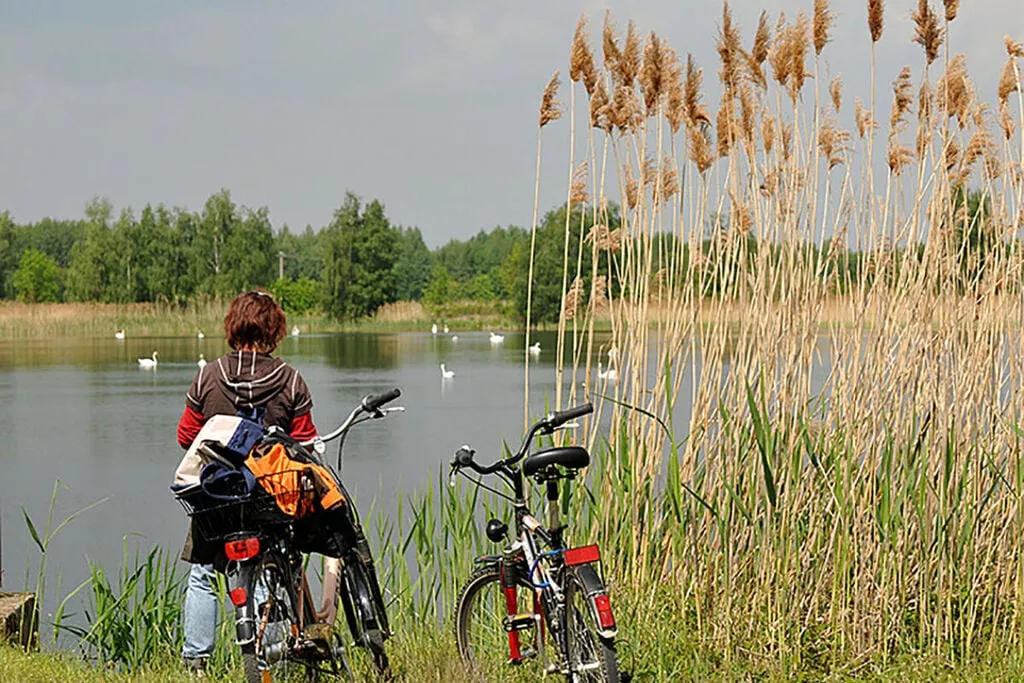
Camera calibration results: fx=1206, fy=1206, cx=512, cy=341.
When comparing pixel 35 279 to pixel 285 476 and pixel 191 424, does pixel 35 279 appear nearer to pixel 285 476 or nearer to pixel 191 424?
pixel 191 424

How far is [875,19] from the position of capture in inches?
167

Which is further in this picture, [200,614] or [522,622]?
[200,614]

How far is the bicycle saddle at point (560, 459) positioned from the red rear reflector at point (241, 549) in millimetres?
750

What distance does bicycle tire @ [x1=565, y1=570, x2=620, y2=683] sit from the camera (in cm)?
308

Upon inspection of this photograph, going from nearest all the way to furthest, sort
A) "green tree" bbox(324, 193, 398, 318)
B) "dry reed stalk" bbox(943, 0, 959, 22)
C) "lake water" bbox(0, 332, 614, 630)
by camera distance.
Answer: "dry reed stalk" bbox(943, 0, 959, 22), "lake water" bbox(0, 332, 614, 630), "green tree" bbox(324, 193, 398, 318)

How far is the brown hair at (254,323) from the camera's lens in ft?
11.9

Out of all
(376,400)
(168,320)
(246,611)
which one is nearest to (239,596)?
(246,611)

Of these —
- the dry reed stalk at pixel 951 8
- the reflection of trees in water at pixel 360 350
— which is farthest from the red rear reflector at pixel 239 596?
the reflection of trees in water at pixel 360 350

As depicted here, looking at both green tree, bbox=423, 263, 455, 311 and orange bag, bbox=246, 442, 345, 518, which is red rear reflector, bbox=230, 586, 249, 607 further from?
green tree, bbox=423, 263, 455, 311

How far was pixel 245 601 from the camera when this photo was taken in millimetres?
3178

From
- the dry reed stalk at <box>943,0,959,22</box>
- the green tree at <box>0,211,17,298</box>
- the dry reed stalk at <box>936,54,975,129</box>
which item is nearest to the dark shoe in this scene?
the dry reed stalk at <box>936,54,975,129</box>

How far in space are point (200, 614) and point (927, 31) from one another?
3.23 meters

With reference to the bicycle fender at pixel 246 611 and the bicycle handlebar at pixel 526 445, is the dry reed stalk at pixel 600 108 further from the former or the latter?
the bicycle fender at pixel 246 611

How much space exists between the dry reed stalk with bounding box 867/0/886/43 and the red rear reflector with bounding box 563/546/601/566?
2209 millimetres
